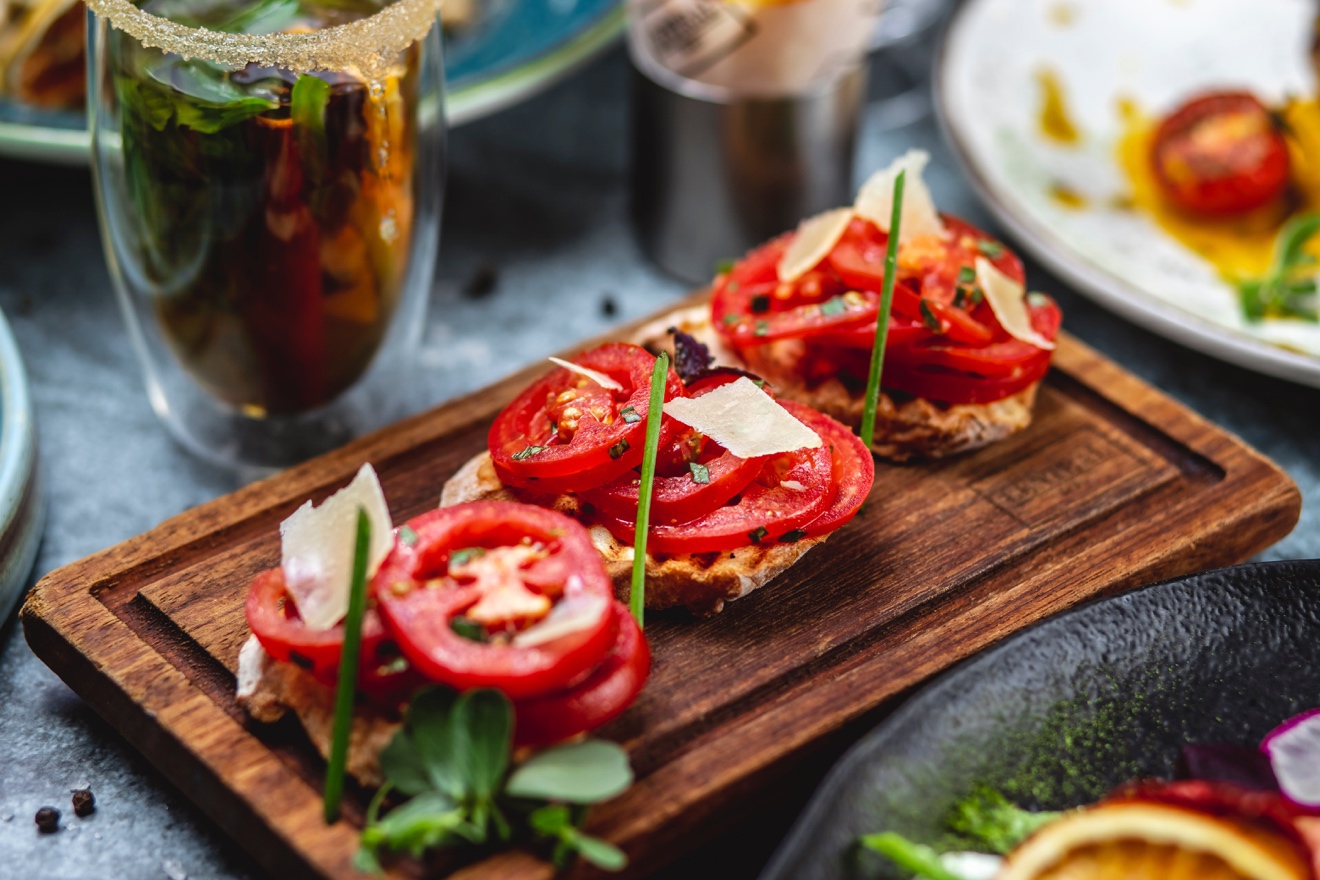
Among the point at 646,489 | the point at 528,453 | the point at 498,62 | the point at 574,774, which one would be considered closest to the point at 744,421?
the point at 646,489

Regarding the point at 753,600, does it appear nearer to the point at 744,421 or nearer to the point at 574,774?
the point at 744,421

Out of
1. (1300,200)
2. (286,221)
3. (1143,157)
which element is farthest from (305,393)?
(1300,200)

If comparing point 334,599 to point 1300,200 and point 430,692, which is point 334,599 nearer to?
point 430,692

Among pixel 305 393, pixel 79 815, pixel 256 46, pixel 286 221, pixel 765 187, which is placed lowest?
pixel 79 815

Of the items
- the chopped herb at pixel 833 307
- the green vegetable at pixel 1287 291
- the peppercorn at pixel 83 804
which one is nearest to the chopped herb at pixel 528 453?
the chopped herb at pixel 833 307

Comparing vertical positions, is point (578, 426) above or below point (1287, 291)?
above

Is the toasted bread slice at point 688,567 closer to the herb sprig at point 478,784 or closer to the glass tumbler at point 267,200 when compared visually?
the herb sprig at point 478,784
